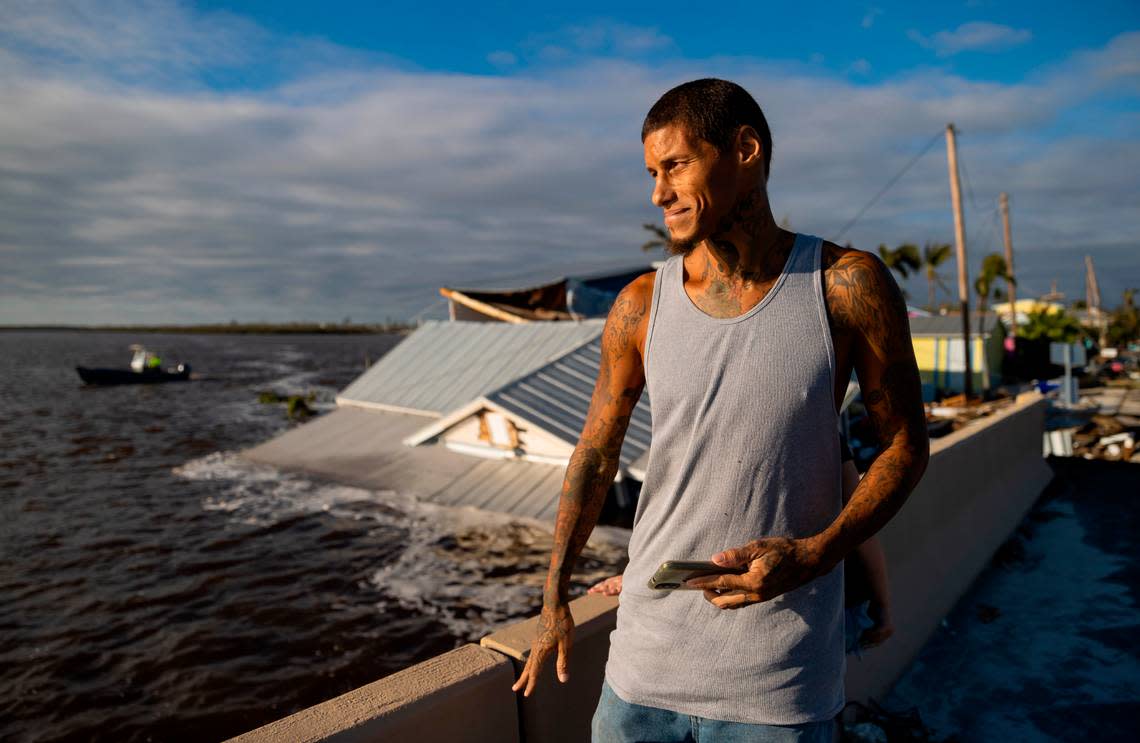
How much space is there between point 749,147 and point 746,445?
76cm

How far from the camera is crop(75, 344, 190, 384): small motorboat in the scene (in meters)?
68.2

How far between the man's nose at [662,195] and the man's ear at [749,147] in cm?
19

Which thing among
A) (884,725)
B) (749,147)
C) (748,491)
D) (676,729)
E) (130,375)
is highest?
(749,147)

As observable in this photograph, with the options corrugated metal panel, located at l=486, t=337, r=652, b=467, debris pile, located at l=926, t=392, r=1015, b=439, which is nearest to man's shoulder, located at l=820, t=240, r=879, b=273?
corrugated metal panel, located at l=486, t=337, r=652, b=467

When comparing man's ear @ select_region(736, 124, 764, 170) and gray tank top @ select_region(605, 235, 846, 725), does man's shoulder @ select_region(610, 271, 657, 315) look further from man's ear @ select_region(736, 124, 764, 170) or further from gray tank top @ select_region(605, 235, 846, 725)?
man's ear @ select_region(736, 124, 764, 170)

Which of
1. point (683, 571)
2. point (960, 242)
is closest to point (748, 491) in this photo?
point (683, 571)

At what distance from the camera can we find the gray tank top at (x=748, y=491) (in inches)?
68.6

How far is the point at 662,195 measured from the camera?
193 centimetres

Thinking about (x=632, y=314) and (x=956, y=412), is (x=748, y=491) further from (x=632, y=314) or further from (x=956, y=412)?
(x=956, y=412)

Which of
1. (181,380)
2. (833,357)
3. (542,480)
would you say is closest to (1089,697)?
(833,357)

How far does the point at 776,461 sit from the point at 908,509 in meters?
4.43

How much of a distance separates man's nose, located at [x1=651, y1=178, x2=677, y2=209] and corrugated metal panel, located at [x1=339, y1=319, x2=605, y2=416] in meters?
17.3

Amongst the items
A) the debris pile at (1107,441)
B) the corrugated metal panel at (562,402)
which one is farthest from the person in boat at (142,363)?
the debris pile at (1107,441)

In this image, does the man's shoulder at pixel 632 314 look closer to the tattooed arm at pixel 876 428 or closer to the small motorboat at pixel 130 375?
the tattooed arm at pixel 876 428
